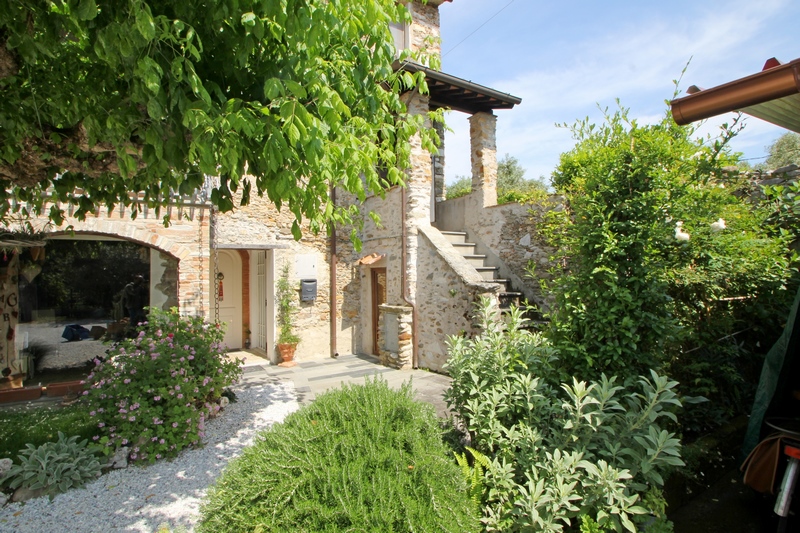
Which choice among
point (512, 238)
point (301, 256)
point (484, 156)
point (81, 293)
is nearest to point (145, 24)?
point (512, 238)

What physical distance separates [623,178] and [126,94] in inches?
134

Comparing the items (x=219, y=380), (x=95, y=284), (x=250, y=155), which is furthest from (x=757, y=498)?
(x=95, y=284)

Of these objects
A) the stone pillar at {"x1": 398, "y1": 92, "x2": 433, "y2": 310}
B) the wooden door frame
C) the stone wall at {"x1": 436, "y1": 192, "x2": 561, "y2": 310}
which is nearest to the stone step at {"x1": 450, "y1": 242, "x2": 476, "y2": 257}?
the stone wall at {"x1": 436, "y1": 192, "x2": 561, "y2": 310}

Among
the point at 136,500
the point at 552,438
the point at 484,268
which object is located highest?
the point at 484,268

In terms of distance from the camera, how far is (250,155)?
2482mm

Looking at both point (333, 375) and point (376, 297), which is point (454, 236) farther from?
point (333, 375)

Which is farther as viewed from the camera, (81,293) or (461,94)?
(461,94)

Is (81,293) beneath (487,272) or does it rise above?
beneath

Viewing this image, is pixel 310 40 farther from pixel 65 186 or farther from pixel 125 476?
pixel 125 476

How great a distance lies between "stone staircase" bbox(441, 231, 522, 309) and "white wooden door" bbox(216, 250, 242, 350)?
5416mm

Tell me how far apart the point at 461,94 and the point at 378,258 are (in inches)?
154

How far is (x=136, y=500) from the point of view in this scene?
3.41m

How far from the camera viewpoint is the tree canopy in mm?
2096

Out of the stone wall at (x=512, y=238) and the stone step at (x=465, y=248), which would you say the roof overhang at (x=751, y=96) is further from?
the stone step at (x=465, y=248)
